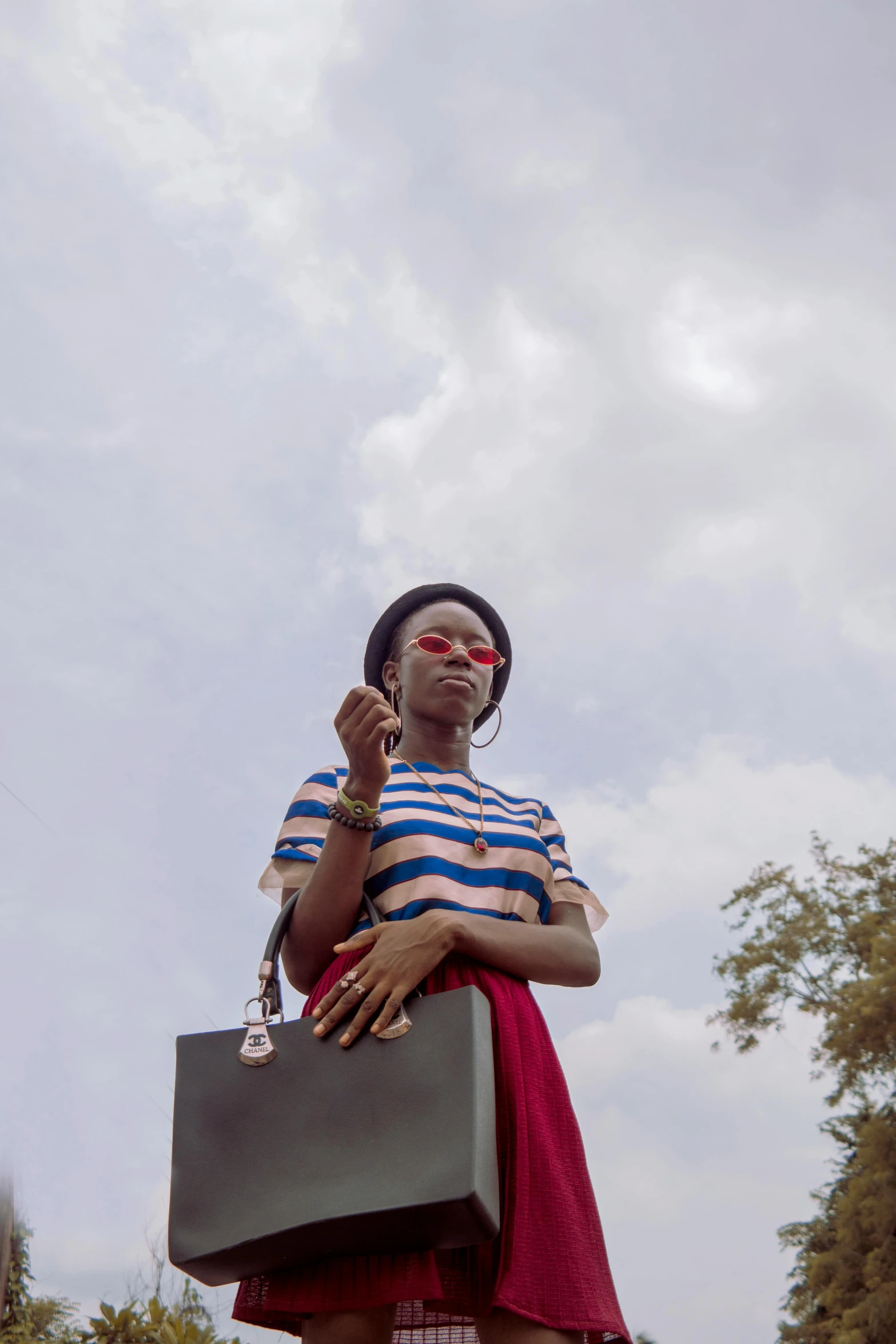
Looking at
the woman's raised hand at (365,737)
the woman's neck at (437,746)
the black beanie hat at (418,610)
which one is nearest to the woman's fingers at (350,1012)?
the woman's raised hand at (365,737)

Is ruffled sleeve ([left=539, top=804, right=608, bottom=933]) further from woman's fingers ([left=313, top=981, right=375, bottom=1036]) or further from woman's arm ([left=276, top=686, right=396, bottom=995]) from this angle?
woman's fingers ([left=313, top=981, right=375, bottom=1036])

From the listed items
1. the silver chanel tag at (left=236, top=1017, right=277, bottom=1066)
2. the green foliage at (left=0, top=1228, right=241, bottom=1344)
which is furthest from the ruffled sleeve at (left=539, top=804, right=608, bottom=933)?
the green foliage at (left=0, top=1228, right=241, bottom=1344)

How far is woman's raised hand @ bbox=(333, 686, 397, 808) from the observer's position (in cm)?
219

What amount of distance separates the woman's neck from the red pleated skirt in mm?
697

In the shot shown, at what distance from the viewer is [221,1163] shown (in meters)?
1.90

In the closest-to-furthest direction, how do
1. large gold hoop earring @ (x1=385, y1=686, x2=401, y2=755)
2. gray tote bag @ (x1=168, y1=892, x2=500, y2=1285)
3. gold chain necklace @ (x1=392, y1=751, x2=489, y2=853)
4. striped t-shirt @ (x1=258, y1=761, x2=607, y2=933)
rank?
gray tote bag @ (x1=168, y1=892, x2=500, y2=1285)
striped t-shirt @ (x1=258, y1=761, x2=607, y2=933)
gold chain necklace @ (x1=392, y1=751, x2=489, y2=853)
large gold hoop earring @ (x1=385, y1=686, x2=401, y2=755)

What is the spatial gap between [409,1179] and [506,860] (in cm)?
89

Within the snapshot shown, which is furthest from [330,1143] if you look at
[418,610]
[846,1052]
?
[846,1052]

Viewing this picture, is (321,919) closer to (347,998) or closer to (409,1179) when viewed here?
(347,998)

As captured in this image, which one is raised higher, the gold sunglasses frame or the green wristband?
the gold sunglasses frame

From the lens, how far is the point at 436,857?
8.00ft

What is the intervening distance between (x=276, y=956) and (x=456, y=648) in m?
1.03

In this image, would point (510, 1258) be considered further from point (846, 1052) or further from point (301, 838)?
point (846, 1052)

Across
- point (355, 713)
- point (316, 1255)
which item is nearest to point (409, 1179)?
point (316, 1255)
